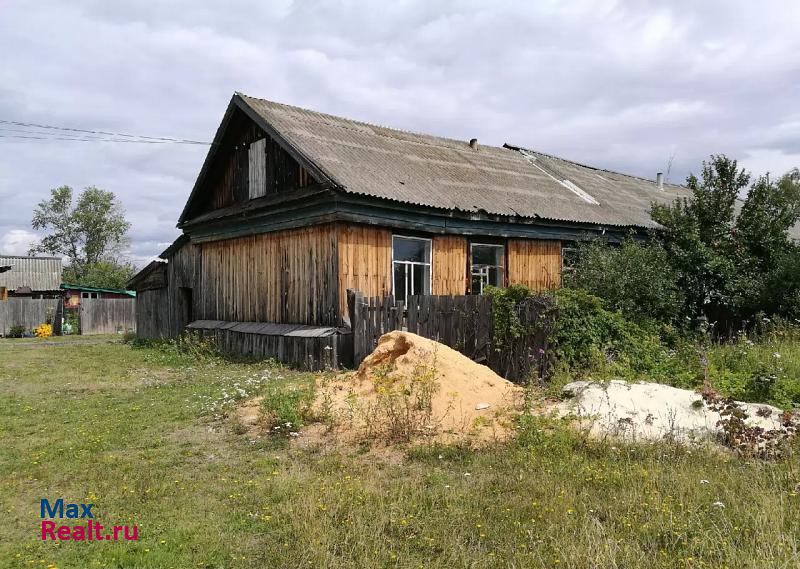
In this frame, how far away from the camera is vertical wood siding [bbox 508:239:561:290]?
15422mm

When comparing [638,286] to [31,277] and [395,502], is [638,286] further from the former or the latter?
[31,277]

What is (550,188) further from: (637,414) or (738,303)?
(637,414)

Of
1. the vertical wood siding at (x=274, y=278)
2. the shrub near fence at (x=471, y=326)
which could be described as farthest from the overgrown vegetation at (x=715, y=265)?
the vertical wood siding at (x=274, y=278)

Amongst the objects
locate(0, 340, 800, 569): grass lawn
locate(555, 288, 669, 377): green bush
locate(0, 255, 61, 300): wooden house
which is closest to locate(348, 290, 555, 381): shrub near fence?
locate(555, 288, 669, 377): green bush

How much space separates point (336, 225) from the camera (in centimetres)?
1228

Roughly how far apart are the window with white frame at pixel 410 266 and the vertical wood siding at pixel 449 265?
0.62 ft

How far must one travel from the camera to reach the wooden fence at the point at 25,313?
28109 mm

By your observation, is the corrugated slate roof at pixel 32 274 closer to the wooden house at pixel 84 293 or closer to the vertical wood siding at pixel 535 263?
the wooden house at pixel 84 293

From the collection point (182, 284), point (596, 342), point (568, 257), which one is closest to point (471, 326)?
point (596, 342)

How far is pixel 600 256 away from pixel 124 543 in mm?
11693

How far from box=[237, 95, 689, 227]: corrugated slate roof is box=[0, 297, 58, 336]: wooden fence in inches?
805

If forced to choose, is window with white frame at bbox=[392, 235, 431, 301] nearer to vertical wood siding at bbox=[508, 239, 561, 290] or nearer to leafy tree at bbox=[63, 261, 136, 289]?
vertical wood siding at bbox=[508, 239, 561, 290]

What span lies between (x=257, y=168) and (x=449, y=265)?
217 inches

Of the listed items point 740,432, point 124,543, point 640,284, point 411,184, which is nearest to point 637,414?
point 740,432
